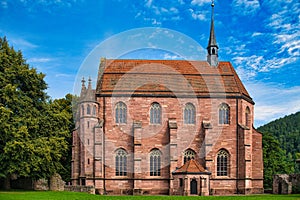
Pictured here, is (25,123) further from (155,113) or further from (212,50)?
(212,50)

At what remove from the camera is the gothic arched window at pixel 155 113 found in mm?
45781

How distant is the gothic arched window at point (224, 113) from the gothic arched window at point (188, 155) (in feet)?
16.3

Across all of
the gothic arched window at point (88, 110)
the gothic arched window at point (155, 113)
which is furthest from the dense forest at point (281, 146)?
the gothic arched window at point (88, 110)

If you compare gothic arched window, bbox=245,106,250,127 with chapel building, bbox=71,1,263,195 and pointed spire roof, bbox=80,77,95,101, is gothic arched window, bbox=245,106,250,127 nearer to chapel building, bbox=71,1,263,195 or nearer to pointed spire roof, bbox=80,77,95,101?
chapel building, bbox=71,1,263,195

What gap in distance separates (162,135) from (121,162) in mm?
5573

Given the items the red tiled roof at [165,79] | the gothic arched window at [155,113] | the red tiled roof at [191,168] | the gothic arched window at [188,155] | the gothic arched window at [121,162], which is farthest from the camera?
the red tiled roof at [165,79]

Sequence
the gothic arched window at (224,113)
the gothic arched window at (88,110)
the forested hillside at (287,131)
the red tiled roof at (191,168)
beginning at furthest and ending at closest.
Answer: the forested hillside at (287,131)
the gothic arched window at (224,113)
the gothic arched window at (88,110)
the red tiled roof at (191,168)

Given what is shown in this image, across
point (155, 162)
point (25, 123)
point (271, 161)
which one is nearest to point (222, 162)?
point (155, 162)

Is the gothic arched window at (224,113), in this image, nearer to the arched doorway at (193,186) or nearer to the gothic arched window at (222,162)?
the gothic arched window at (222,162)

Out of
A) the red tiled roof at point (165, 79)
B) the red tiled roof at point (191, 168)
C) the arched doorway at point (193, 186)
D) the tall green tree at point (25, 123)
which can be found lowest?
the arched doorway at point (193, 186)

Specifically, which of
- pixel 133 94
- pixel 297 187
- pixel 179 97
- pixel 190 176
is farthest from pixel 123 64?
pixel 297 187

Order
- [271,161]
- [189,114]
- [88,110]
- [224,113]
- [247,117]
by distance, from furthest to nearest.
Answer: [271,161]
[247,117]
[224,113]
[189,114]
[88,110]

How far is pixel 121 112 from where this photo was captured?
45562 mm

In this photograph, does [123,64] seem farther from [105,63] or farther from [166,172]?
[166,172]
